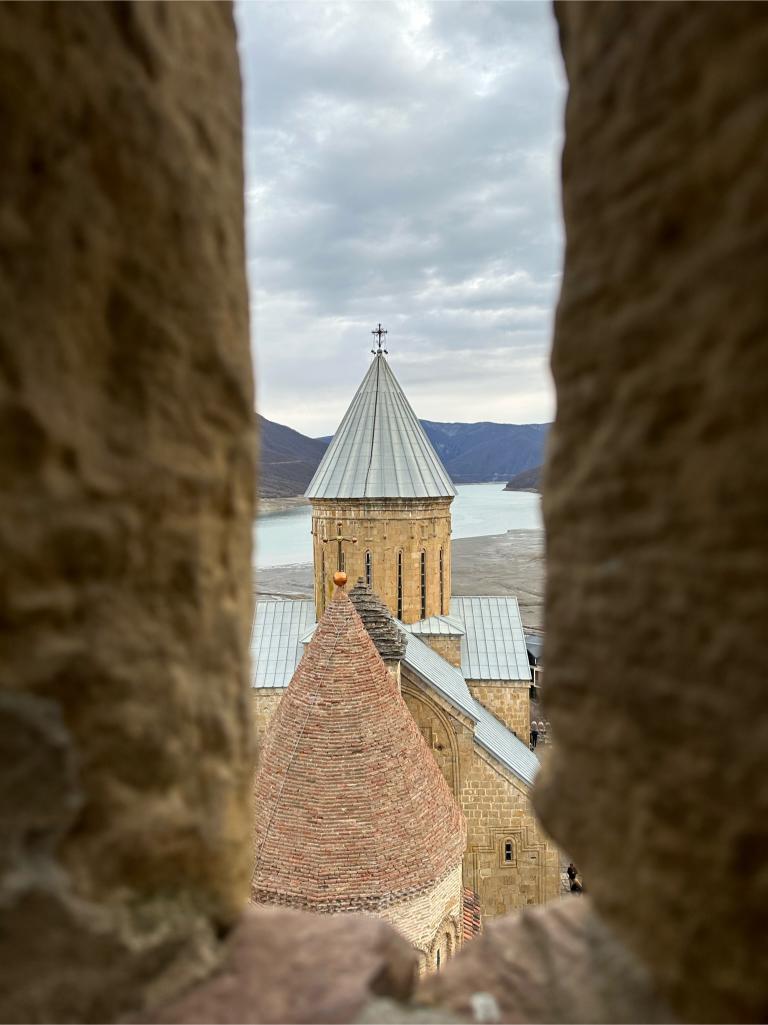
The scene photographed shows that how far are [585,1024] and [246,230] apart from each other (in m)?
1.49

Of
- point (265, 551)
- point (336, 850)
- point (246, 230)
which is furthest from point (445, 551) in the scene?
point (265, 551)

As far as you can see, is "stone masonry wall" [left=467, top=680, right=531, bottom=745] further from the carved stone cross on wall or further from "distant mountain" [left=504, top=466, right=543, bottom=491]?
"distant mountain" [left=504, top=466, right=543, bottom=491]

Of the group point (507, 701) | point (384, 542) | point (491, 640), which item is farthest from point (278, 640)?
point (507, 701)

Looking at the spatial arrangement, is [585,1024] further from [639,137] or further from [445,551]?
[445,551]

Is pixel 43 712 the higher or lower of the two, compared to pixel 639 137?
lower

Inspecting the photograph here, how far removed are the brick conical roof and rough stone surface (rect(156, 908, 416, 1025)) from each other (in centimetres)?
429

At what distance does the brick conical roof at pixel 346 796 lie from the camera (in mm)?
5289

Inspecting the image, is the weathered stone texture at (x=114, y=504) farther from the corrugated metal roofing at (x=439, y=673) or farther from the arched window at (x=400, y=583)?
the arched window at (x=400, y=583)

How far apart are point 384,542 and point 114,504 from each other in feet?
43.7

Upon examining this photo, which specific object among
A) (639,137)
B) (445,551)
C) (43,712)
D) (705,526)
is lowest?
(445,551)

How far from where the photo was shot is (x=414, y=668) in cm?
1098

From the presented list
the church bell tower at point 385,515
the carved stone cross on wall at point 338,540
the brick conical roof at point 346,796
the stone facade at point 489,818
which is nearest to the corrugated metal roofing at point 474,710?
the stone facade at point 489,818

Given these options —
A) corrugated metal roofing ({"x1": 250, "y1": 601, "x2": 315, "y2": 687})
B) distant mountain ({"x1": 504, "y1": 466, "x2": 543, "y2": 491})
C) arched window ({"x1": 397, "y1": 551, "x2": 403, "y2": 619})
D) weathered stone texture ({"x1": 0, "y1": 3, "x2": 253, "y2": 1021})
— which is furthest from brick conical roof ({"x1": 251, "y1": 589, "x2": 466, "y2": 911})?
distant mountain ({"x1": 504, "y1": 466, "x2": 543, "y2": 491})

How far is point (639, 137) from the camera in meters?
0.99
